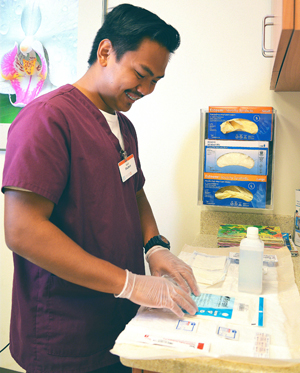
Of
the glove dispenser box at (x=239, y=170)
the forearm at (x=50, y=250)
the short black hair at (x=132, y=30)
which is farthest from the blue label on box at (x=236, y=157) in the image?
the forearm at (x=50, y=250)

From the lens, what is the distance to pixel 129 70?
0.96 meters

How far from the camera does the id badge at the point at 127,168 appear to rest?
994mm

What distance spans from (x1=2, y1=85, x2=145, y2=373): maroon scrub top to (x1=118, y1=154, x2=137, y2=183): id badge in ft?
0.11

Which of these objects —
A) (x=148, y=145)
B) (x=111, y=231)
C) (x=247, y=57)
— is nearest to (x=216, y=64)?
(x=247, y=57)

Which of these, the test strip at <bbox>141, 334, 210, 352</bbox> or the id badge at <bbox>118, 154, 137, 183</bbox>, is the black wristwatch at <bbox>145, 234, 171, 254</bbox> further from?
the test strip at <bbox>141, 334, 210, 352</bbox>

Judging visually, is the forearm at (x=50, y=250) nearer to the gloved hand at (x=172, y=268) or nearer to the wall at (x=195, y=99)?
the gloved hand at (x=172, y=268)

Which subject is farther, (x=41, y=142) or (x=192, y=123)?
(x=192, y=123)

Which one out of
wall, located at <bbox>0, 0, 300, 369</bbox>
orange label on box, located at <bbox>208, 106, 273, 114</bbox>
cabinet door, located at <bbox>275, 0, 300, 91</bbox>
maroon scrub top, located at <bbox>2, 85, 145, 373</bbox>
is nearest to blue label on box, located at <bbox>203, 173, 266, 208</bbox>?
wall, located at <bbox>0, 0, 300, 369</bbox>

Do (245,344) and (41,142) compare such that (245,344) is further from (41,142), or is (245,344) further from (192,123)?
(192,123)

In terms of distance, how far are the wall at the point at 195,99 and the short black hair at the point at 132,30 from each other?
2.17 ft

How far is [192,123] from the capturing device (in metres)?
1.66

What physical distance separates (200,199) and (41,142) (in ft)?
3.08

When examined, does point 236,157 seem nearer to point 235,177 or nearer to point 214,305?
point 235,177

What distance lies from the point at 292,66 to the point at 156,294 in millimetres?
852
